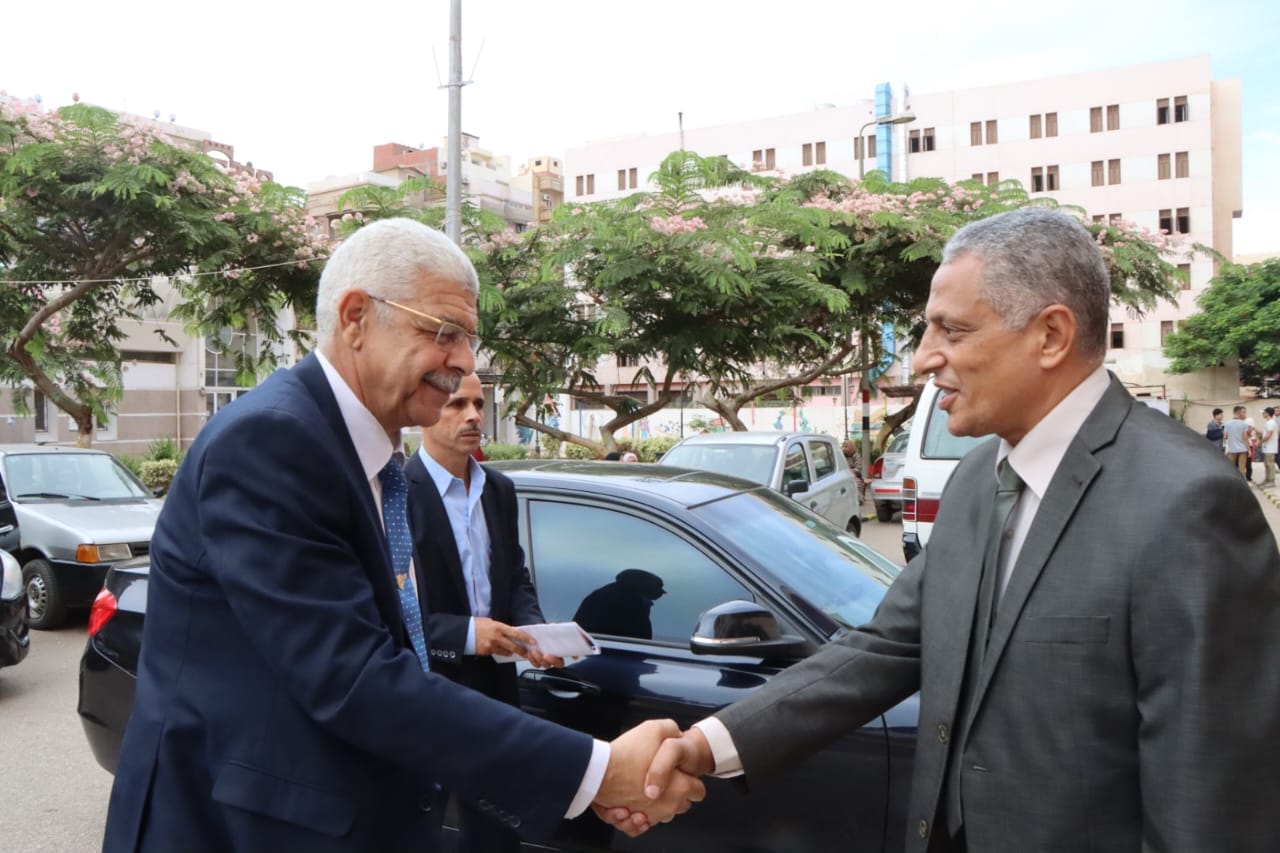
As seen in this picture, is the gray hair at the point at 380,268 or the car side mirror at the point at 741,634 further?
the car side mirror at the point at 741,634

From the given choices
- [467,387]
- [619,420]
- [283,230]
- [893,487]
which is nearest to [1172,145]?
[893,487]

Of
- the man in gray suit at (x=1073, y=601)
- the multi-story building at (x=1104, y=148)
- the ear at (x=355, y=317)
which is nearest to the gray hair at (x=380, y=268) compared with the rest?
the ear at (x=355, y=317)

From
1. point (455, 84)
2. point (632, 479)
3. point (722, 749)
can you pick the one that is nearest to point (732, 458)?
point (455, 84)

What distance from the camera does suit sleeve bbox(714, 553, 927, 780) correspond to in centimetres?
219

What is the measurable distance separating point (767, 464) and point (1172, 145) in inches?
1692

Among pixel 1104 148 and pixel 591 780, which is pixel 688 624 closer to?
pixel 591 780

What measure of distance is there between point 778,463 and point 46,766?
7.72 meters

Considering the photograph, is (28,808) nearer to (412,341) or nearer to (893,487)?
(412,341)

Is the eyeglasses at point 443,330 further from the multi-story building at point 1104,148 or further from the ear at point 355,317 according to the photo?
the multi-story building at point 1104,148

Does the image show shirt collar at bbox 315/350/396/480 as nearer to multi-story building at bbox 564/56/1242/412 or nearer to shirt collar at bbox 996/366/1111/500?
shirt collar at bbox 996/366/1111/500

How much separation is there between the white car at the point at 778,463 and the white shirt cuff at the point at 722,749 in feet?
27.9

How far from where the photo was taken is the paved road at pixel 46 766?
4.50 meters

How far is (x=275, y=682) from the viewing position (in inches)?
69.1

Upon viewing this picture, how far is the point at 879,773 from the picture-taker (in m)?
2.84
